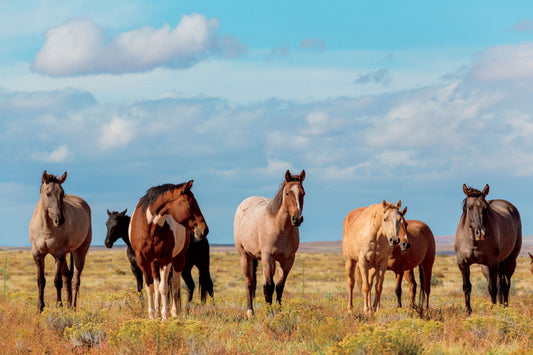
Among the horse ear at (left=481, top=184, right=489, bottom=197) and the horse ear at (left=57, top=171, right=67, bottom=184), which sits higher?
the horse ear at (left=57, top=171, right=67, bottom=184)

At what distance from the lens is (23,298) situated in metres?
17.0

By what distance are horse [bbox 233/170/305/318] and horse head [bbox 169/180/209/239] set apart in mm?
Result: 1788

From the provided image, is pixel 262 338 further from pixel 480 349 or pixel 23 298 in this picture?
pixel 23 298

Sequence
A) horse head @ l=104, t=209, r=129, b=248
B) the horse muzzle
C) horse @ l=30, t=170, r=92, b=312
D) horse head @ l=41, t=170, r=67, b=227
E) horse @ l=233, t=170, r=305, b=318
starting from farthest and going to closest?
horse head @ l=104, t=209, r=129, b=248
horse @ l=30, t=170, r=92, b=312
horse head @ l=41, t=170, r=67, b=227
horse @ l=233, t=170, r=305, b=318
the horse muzzle

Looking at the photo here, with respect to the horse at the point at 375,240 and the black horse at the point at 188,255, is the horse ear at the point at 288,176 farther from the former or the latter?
the black horse at the point at 188,255

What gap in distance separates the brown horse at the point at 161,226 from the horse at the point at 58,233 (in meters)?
2.54

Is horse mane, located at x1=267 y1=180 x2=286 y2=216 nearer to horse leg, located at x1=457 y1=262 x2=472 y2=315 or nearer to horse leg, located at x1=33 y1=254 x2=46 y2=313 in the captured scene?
horse leg, located at x1=457 y1=262 x2=472 y2=315

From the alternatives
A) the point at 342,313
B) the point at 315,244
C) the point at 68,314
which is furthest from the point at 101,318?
the point at 315,244

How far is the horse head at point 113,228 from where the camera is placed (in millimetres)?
16922

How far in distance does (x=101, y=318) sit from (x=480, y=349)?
6.82 m

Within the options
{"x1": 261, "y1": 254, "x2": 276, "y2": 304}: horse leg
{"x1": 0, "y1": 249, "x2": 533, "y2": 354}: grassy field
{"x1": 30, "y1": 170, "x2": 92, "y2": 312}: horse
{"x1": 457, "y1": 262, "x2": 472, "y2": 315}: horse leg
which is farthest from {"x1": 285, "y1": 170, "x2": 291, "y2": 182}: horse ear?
{"x1": 457, "y1": 262, "x2": 472, "y2": 315}: horse leg

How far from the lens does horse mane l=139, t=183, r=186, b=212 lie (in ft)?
36.3

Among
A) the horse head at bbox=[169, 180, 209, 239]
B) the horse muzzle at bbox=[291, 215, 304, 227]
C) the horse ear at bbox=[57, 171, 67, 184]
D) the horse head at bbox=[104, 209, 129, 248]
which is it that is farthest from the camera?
the horse head at bbox=[104, 209, 129, 248]

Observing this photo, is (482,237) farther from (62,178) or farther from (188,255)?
(62,178)
